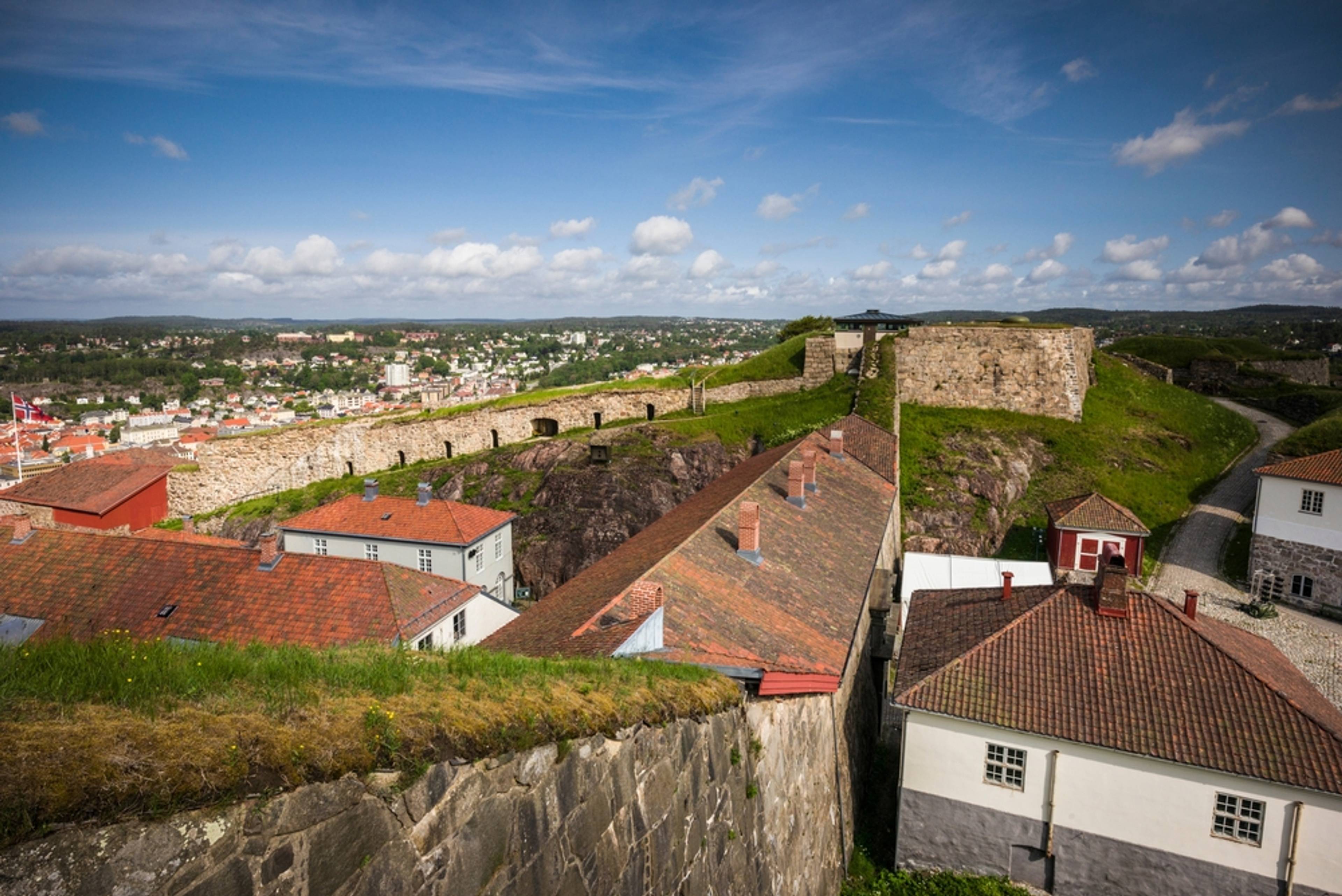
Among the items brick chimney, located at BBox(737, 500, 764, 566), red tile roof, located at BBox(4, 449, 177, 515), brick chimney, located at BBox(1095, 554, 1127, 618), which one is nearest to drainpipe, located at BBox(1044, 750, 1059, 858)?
brick chimney, located at BBox(1095, 554, 1127, 618)

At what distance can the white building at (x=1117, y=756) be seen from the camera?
36.5 feet

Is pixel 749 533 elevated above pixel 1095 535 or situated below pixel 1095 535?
above

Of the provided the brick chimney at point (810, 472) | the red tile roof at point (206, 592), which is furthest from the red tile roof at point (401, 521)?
the brick chimney at point (810, 472)

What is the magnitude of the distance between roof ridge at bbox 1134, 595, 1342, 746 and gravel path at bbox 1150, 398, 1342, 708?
667 centimetres

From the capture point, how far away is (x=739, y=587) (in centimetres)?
1250

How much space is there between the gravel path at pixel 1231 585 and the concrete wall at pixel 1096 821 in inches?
329

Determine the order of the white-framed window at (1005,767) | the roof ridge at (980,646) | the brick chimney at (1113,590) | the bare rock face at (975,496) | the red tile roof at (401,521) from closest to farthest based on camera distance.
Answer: the white-framed window at (1005,767) < the roof ridge at (980,646) < the brick chimney at (1113,590) < the red tile roof at (401,521) < the bare rock face at (975,496)

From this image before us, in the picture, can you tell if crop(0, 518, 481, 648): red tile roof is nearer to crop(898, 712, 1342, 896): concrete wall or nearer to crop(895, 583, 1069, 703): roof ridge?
crop(895, 583, 1069, 703): roof ridge

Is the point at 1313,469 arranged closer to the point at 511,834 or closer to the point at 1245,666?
the point at 1245,666

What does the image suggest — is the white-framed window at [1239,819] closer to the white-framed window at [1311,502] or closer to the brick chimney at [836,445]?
the brick chimney at [836,445]

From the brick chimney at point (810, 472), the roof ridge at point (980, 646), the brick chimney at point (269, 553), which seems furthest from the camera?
the brick chimney at point (810, 472)

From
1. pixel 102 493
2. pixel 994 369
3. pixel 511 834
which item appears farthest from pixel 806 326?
pixel 511 834

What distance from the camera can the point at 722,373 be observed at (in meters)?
41.3

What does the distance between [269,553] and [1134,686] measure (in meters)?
17.2
